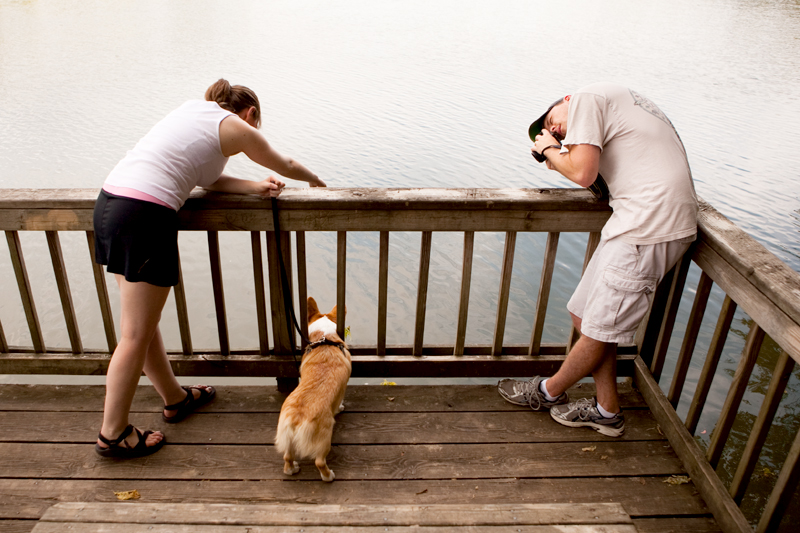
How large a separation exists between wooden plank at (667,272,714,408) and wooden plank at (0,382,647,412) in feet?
0.77

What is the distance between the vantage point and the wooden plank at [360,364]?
2521 millimetres

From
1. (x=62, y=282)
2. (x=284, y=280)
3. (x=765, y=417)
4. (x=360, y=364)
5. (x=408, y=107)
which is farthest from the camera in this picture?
(x=408, y=107)

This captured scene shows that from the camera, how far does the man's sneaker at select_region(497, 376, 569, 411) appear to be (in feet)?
8.18

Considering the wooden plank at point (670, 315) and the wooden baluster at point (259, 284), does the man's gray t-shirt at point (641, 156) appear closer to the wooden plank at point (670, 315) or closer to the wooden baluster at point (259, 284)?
the wooden plank at point (670, 315)

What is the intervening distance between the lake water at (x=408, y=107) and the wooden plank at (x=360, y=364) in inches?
67.1

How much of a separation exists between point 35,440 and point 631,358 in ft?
8.99

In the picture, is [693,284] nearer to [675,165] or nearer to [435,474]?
[675,165]

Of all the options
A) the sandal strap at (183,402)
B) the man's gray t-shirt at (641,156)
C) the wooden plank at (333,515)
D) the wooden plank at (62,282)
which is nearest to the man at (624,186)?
the man's gray t-shirt at (641,156)

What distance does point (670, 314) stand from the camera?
94.7 inches

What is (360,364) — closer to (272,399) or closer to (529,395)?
(272,399)

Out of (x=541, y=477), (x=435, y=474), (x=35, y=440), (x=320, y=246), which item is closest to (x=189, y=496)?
(x=35, y=440)

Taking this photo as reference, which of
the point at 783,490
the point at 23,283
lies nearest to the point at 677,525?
the point at 783,490

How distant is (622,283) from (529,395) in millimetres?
744

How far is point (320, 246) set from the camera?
656 centimetres
